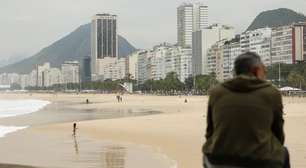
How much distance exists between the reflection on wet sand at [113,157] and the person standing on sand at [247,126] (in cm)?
948

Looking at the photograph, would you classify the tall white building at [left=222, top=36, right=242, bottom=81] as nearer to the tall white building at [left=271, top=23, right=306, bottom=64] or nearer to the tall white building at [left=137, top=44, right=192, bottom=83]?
the tall white building at [left=271, top=23, right=306, bottom=64]

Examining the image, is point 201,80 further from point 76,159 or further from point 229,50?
point 76,159

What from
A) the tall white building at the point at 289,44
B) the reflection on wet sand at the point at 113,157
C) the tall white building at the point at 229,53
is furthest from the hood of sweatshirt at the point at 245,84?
the tall white building at the point at 229,53

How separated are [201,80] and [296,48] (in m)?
29.9

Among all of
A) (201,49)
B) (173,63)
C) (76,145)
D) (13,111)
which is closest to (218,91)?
(76,145)

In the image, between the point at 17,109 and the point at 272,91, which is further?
the point at 17,109

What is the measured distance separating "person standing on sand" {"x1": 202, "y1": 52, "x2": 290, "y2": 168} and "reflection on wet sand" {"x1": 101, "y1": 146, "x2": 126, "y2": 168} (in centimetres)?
948

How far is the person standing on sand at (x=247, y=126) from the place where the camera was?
263 centimetres

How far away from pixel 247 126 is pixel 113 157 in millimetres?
11644

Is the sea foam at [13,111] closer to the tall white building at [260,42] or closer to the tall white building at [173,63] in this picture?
the tall white building at [260,42]

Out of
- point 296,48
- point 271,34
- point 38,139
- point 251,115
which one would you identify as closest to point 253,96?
point 251,115

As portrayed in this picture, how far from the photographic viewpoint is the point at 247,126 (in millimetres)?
2654

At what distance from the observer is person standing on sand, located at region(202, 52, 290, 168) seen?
2.63m

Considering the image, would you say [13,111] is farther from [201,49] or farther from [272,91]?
[201,49]
